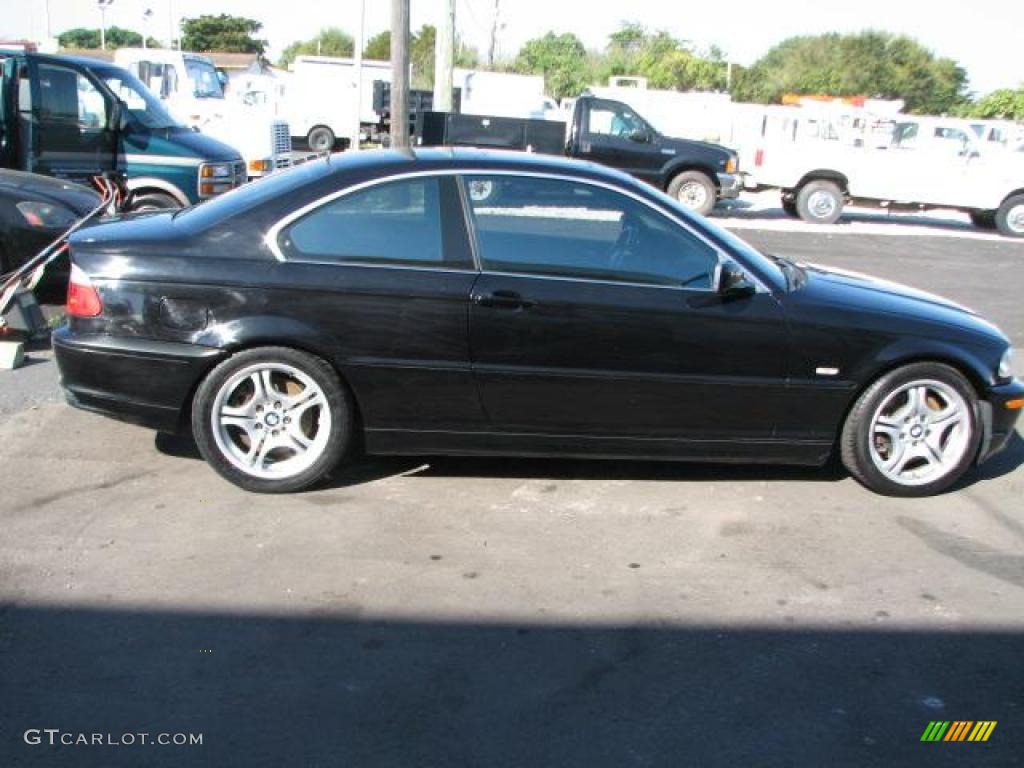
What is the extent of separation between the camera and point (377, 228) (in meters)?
4.79

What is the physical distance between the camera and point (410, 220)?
4.80 meters

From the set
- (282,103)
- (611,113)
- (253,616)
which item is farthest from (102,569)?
(282,103)

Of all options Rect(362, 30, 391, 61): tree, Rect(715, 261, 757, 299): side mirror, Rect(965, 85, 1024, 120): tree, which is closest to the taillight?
Rect(715, 261, 757, 299): side mirror

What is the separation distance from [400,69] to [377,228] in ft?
34.4

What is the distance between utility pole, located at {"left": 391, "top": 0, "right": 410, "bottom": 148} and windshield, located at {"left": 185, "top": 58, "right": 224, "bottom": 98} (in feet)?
30.4

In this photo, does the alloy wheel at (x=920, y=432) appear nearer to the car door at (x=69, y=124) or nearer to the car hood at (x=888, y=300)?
the car hood at (x=888, y=300)

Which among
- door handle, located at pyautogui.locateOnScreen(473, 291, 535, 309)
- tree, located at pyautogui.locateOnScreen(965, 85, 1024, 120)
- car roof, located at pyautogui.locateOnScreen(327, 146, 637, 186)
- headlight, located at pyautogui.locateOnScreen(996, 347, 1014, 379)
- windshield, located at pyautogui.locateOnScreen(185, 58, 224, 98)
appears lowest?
headlight, located at pyautogui.locateOnScreen(996, 347, 1014, 379)

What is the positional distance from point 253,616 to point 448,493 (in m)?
1.41

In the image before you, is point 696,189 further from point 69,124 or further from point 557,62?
point 557,62

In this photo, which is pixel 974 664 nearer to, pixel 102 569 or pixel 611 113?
pixel 102 569

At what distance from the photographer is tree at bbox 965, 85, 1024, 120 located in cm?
3875

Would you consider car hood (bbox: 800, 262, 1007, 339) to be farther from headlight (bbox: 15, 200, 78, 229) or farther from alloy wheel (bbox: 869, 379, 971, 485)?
headlight (bbox: 15, 200, 78, 229)

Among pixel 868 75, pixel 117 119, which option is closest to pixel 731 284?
pixel 117 119

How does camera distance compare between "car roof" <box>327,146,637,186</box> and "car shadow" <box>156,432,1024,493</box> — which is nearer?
"car roof" <box>327,146,637,186</box>
